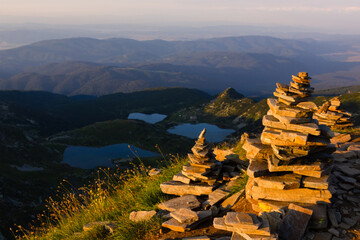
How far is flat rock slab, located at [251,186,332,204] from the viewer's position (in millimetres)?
8695

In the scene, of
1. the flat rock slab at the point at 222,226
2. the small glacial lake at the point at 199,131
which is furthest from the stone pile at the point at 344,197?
the small glacial lake at the point at 199,131

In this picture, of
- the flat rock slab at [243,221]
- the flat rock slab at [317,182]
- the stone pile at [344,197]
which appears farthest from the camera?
the flat rock slab at [317,182]

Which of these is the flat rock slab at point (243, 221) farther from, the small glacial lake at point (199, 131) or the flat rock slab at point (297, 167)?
the small glacial lake at point (199, 131)

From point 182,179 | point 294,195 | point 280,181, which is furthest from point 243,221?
point 182,179

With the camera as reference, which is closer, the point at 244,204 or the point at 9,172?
the point at 244,204

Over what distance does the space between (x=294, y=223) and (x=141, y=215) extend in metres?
4.82

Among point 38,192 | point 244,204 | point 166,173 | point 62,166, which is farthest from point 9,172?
point 244,204

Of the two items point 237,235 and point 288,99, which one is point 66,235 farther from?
point 288,99

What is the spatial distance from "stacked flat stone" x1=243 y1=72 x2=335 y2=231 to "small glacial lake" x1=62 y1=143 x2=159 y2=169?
88.1m

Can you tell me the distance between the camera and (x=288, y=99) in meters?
10.1

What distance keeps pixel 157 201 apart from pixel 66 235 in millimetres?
3574

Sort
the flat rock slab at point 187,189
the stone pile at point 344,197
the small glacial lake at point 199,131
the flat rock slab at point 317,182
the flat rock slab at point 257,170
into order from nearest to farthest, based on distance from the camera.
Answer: the stone pile at point 344,197 < the flat rock slab at point 317,182 < the flat rock slab at point 257,170 < the flat rock slab at point 187,189 < the small glacial lake at point 199,131

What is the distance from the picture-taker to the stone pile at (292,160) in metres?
8.77

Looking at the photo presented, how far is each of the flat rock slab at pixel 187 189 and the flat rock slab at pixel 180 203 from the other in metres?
0.66
